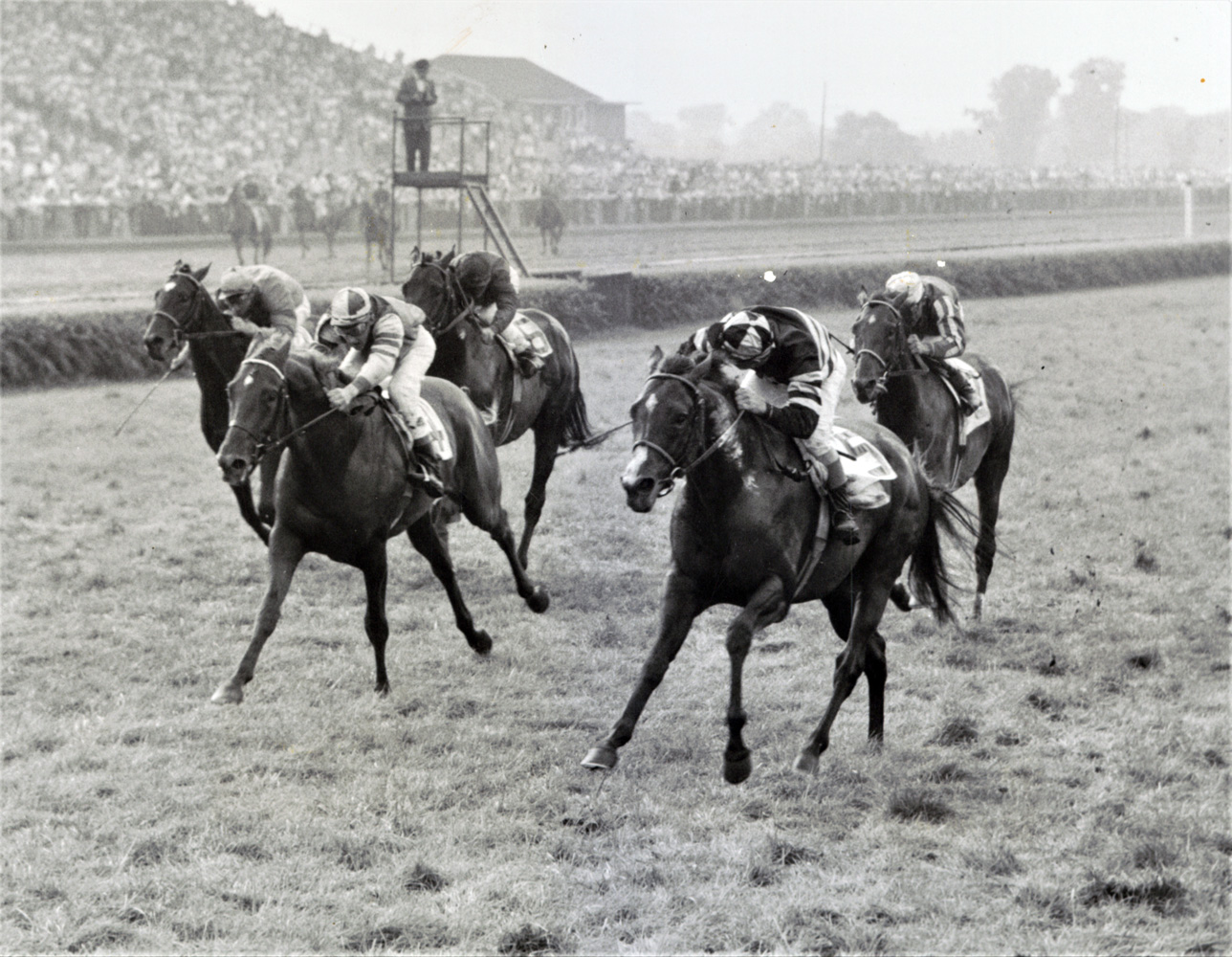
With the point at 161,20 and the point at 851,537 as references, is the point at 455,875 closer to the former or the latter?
the point at 851,537

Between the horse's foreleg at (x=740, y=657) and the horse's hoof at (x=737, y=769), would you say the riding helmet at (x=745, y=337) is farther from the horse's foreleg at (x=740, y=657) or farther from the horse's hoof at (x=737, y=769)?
the horse's hoof at (x=737, y=769)

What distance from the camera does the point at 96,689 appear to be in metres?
7.24

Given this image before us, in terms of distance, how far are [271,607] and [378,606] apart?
0.67 metres

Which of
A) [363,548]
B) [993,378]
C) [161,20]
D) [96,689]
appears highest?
[161,20]

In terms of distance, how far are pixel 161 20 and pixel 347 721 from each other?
96.0 feet

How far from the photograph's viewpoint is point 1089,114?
191 ft

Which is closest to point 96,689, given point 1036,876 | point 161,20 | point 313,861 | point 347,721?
point 347,721

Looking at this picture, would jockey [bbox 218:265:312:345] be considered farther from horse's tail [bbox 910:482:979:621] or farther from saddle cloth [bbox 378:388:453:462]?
horse's tail [bbox 910:482:979:621]

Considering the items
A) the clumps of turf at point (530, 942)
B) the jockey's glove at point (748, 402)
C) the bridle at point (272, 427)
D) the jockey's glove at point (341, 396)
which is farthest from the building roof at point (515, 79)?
the clumps of turf at point (530, 942)

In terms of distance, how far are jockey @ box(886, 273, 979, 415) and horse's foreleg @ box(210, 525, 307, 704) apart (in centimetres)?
344

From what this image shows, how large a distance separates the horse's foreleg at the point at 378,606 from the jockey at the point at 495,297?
247cm

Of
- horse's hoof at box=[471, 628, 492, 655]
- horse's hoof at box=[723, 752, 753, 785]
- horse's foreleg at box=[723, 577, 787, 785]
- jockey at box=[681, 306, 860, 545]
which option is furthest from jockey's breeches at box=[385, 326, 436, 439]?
horse's hoof at box=[723, 752, 753, 785]

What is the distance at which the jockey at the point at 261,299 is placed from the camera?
7.96 m

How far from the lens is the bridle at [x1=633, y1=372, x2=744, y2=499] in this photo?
482 cm
